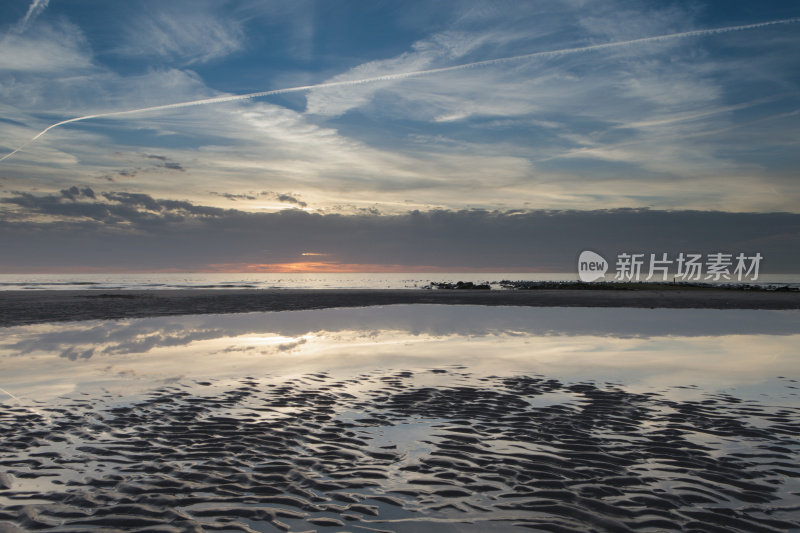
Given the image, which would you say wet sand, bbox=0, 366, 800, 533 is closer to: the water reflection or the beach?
the beach

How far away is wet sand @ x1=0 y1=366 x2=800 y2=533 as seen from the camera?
5988 mm

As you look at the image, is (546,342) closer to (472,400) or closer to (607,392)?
(607,392)

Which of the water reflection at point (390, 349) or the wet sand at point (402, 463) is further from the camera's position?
the water reflection at point (390, 349)

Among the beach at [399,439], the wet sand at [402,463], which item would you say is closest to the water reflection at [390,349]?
the beach at [399,439]

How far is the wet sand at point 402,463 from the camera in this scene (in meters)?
5.99

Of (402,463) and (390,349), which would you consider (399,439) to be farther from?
(390,349)

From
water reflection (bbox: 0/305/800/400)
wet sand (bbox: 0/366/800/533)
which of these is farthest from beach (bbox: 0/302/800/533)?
water reflection (bbox: 0/305/800/400)

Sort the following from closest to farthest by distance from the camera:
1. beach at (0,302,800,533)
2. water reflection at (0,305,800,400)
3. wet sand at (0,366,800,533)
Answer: wet sand at (0,366,800,533)
beach at (0,302,800,533)
water reflection at (0,305,800,400)

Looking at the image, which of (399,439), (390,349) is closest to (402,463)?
(399,439)

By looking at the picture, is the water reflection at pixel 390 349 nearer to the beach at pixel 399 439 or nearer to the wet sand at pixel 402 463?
the beach at pixel 399 439

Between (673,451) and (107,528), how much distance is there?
24.4 feet

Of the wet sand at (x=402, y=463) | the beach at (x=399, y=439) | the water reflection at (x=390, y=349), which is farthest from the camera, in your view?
the water reflection at (x=390, y=349)

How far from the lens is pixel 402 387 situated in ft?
43.5

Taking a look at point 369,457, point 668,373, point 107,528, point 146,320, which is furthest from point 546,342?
point 146,320
